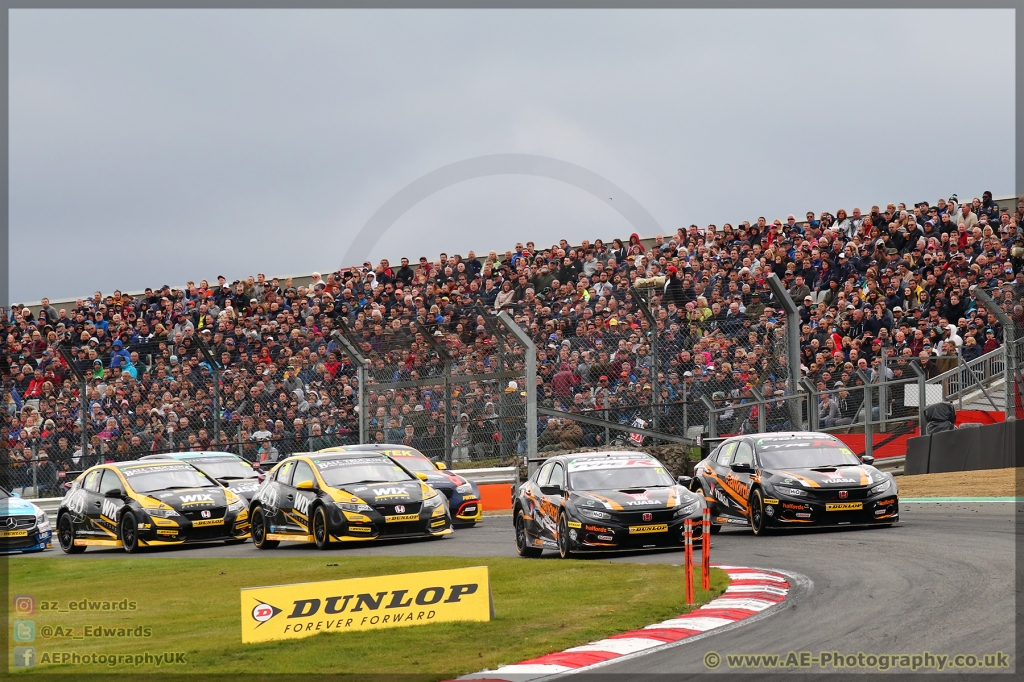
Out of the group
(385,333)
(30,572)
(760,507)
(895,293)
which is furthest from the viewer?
(385,333)

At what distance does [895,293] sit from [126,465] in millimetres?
11774

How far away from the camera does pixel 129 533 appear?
65.5ft

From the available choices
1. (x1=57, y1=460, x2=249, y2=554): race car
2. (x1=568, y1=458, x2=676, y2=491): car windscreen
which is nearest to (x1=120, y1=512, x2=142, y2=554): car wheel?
(x1=57, y1=460, x2=249, y2=554): race car

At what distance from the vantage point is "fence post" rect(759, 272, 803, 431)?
21.1 meters

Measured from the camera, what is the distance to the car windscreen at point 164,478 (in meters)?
20.1

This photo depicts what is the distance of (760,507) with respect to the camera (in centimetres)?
1686

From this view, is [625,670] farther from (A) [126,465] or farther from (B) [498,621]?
(A) [126,465]

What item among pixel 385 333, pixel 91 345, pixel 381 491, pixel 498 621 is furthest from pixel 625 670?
pixel 91 345

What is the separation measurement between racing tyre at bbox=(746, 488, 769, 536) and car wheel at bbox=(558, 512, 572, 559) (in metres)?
2.73

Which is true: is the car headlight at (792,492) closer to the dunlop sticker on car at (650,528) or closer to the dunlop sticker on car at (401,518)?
the dunlop sticker on car at (650,528)

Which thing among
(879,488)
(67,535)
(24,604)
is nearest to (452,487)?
(67,535)

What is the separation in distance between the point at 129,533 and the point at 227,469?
7.79 feet

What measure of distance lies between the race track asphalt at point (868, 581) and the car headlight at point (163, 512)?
683 millimetres

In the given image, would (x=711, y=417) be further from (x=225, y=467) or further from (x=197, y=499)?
(x=197, y=499)
